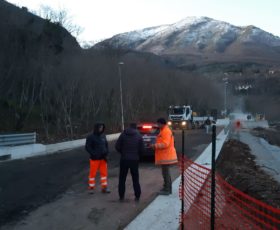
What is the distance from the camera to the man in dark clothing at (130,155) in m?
10.5

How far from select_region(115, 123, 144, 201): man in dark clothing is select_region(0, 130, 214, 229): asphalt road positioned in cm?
51

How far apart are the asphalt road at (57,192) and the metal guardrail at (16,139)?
274 cm

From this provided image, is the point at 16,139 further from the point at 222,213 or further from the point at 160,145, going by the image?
the point at 222,213

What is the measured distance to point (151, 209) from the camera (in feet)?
30.8

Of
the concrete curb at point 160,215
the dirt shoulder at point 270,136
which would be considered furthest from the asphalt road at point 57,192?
the dirt shoulder at point 270,136

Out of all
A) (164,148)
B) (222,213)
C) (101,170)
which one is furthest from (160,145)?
(222,213)

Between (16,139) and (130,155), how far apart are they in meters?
14.5

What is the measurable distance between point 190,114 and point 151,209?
51197 mm

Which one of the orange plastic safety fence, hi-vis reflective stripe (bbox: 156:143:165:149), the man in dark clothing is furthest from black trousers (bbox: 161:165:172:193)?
the orange plastic safety fence

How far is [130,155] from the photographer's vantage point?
10.5m

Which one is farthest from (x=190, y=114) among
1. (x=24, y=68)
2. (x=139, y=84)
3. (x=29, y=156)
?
(x=29, y=156)

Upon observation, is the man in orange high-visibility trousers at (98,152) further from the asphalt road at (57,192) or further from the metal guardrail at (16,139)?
the metal guardrail at (16,139)

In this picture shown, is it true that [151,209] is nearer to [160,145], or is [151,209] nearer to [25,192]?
[160,145]

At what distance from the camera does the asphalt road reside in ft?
29.5
